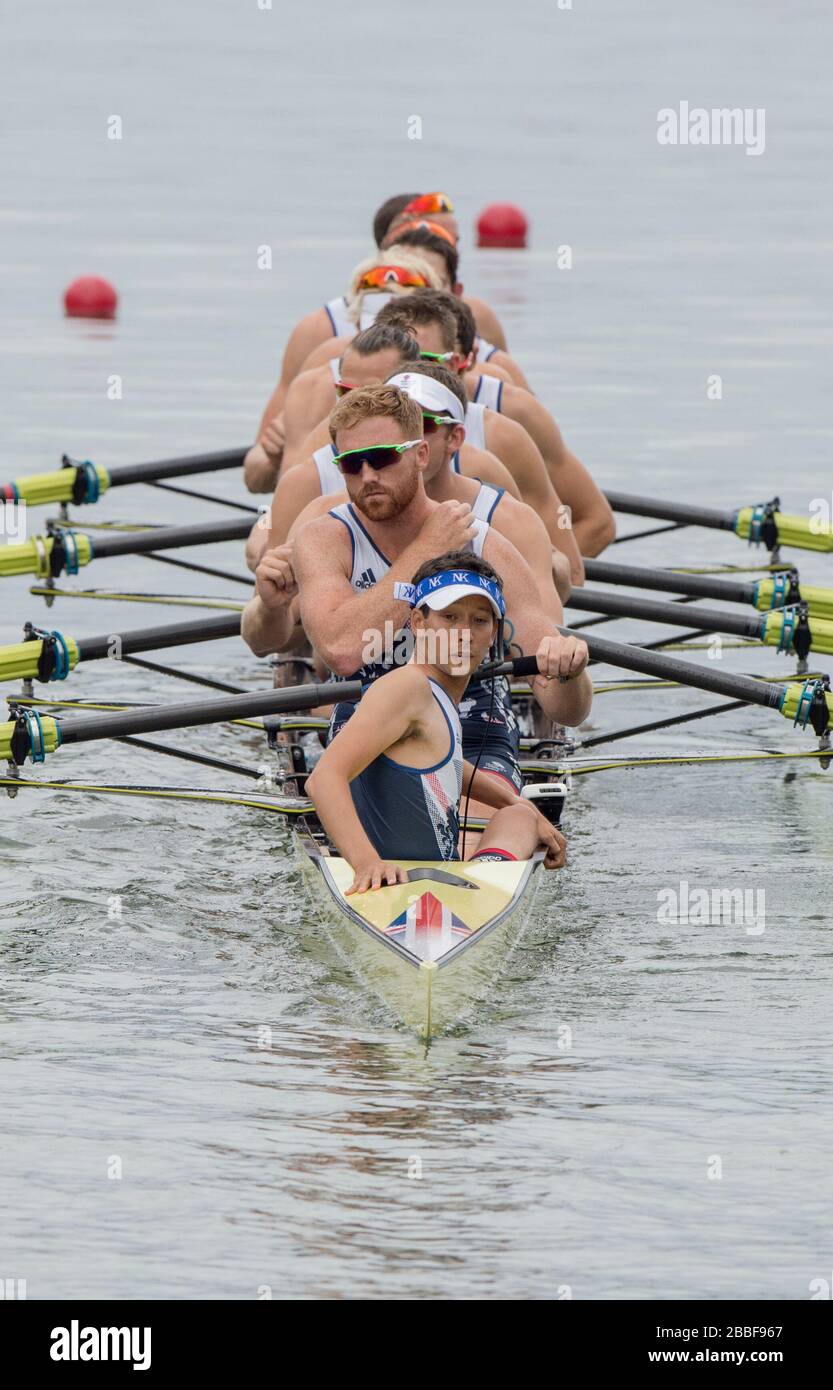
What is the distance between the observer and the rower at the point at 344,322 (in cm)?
928

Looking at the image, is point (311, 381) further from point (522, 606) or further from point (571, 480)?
point (522, 606)

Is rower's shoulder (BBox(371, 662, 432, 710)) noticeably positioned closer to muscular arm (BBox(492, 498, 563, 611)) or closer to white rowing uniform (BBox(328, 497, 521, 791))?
white rowing uniform (BBox(328, 497, 521, 791))

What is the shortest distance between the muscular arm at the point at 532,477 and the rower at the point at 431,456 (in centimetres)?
6

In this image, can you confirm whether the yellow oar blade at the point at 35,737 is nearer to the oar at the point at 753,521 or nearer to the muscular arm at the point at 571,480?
the muscular arm at the point at 571,480

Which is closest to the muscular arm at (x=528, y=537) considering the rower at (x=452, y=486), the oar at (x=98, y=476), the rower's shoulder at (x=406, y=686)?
the rower at (x=452, y=486)

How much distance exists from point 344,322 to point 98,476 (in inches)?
70.2

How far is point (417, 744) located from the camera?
656 cm

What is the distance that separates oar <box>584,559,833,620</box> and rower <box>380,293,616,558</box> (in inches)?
10.6

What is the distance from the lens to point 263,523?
357 inches

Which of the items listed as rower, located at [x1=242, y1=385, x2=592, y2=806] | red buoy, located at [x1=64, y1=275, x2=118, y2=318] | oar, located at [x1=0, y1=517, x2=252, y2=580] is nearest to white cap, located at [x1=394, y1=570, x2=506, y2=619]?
rower, located at [x1=242, y1=385, x2=592, y2=806]

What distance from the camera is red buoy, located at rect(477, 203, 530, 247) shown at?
23.6m

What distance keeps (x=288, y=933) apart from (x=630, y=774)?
2822 millimetres
